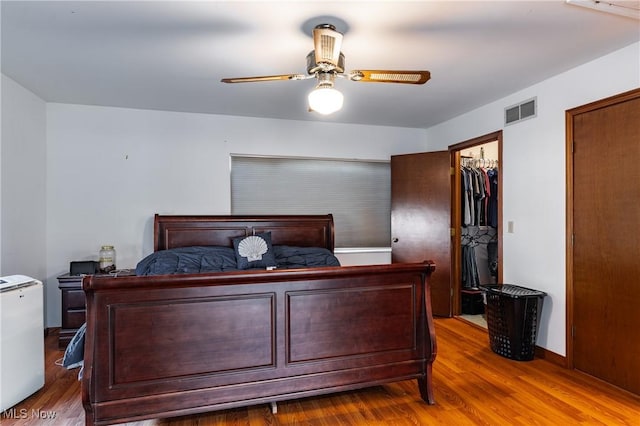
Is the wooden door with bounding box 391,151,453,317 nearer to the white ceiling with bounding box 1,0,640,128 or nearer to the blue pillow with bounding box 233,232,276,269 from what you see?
the white ceiling with bounding box 1,0,640,128

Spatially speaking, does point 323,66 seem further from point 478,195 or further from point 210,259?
point 478,195

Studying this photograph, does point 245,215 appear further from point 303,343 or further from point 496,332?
point 496,332

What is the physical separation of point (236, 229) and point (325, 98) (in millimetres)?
2214

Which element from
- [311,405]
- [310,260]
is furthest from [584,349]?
[310,260]

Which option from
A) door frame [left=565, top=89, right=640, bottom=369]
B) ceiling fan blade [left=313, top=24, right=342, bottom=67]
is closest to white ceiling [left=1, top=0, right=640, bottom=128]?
ceiling fan blade [left=313, top=24, right=342, bottom=67]

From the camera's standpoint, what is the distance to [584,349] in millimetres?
2777

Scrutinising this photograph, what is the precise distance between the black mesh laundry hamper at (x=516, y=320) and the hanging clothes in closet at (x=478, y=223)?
54.6 inches

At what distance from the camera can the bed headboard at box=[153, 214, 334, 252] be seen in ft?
12.4

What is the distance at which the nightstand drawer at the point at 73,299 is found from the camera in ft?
10.8

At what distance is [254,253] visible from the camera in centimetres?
350

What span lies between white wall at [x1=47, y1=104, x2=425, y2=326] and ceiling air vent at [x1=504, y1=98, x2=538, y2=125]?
2497 millimetres

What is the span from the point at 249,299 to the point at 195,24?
Answer: 1711 millimetres

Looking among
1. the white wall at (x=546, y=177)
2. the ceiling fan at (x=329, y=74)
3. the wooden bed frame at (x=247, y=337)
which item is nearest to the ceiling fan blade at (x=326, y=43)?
the ceiling fan at (x=329, y=74)
